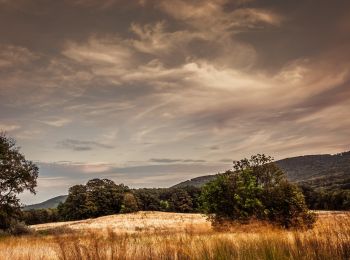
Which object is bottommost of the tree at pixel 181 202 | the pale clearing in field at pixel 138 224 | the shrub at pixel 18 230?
the pale clearing in field at pixel 138 224

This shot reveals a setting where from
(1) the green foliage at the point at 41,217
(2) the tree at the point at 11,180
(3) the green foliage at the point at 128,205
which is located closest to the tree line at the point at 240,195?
(2) the tree at the point at 11,180

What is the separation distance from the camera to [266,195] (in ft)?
104

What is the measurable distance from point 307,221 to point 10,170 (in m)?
31.1

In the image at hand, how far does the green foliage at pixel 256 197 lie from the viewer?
97.9 ft

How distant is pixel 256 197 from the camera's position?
31906mm

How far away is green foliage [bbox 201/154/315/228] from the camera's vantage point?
97.9ft

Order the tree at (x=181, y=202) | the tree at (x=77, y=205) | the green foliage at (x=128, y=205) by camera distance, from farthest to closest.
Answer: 1. the tree at (x=181, y=202)
2. the tree at (x=77, y=205)
3. the green foliage at (x=128, y=205)

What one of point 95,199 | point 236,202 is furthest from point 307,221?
point 95,199

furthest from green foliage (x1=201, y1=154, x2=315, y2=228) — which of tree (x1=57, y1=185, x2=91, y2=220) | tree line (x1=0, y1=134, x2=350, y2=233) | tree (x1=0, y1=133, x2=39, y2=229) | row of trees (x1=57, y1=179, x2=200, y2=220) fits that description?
tree (x1=57, y1=185, x2=91, y2=220)

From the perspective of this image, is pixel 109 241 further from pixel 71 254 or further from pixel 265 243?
pixel 265 243

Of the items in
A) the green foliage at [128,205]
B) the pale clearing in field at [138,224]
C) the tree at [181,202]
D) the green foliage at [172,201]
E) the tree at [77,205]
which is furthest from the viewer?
the tree at [181,202]

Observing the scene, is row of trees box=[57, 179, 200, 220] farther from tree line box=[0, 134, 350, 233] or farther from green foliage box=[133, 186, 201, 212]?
tree line box=[0, 134, 350, 233]

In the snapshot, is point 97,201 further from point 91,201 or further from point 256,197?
point 256,197

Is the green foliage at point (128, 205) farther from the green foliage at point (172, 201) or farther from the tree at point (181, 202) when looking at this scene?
the tree at point (181, 202)
